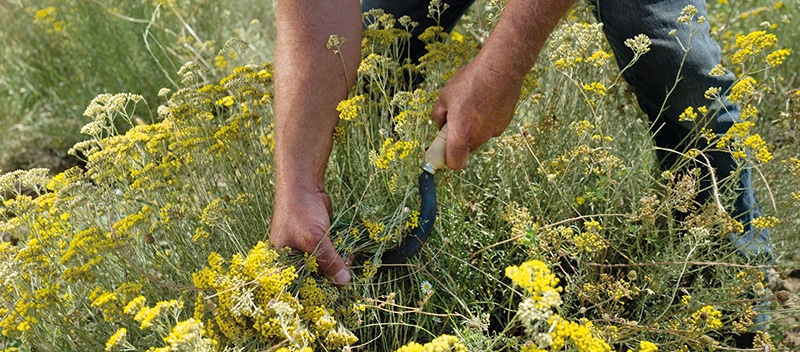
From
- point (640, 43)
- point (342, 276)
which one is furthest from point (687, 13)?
point (342, 276)

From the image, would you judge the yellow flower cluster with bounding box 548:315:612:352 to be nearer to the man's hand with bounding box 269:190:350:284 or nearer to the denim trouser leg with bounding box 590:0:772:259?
the man's hand with bounding box 269:190:350:284

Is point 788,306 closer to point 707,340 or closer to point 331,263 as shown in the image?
point 707,340

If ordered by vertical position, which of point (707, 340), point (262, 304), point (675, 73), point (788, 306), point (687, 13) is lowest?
point (788, 306)

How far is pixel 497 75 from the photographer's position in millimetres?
1626

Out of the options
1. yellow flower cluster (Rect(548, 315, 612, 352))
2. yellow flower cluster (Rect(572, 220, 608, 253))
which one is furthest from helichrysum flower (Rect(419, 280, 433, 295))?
yellow flower cluster (Rect(548, 315, 612, 352))

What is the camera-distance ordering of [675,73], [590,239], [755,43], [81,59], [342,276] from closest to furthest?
[590,239], [342,276], [755,43], [675,73], [81,59]

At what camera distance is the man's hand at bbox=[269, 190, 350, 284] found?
67.3 inches

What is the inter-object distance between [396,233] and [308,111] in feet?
1.41

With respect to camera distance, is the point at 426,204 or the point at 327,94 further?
the point at 327,94

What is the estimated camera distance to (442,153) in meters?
1.70

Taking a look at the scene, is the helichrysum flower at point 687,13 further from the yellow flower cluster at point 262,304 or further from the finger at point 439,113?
the yellow flower cluster at point 262,304

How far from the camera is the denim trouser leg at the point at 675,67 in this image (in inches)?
74.6

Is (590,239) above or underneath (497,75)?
underneath

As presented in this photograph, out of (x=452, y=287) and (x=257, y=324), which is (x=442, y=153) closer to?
(x=452, y=287)
